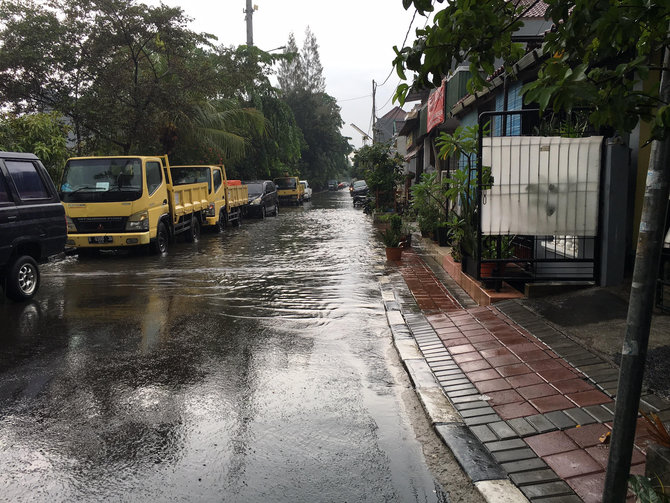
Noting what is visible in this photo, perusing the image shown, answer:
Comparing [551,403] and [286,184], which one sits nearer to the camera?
[551,403]

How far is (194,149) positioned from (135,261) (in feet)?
38.7

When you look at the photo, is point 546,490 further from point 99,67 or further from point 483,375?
point 99,67

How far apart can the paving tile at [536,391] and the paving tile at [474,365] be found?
612 millimetres

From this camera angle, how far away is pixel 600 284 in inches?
279

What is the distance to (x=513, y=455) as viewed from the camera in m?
3.79

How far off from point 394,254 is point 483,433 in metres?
7.97

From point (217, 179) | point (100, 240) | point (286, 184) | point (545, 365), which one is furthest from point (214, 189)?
point (286, 184)

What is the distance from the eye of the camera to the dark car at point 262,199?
26345 millimetres

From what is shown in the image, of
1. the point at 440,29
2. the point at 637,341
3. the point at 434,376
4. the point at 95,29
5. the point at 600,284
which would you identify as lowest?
the point at 434,376

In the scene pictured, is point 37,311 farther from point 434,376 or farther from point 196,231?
point 196,231

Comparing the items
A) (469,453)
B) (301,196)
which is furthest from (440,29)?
(301,196)

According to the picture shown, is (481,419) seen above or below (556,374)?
below

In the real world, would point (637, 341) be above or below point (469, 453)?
above

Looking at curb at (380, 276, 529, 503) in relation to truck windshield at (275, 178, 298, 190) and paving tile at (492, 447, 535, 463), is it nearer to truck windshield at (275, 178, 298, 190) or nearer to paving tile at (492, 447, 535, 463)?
paving tile at (492, 447, 535, 463)
